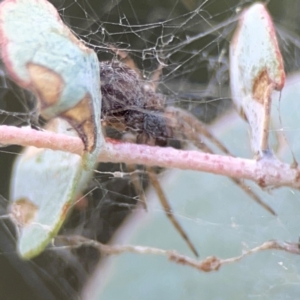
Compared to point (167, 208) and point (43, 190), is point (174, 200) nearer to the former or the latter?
point (167, 208)

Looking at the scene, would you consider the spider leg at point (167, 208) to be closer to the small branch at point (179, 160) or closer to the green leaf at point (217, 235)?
the green leaf at point (217, 235)

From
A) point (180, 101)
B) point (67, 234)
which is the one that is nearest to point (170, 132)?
point (180, 101)

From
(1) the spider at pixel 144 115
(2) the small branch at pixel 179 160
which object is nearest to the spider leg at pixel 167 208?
(1) the spider at pixel 144 115

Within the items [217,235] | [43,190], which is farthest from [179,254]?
[43,190]

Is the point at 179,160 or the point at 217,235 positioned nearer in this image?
the point at 179,160

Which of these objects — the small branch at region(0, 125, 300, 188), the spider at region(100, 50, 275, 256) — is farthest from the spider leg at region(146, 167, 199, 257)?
the small branch at region(0, 125, 300, 188)

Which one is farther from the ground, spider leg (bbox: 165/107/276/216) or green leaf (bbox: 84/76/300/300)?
spider leg (bbox: 165/107/276/216)

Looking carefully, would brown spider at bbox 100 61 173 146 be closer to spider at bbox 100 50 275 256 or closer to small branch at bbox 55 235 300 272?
spider at bbox 100 50 275 256
